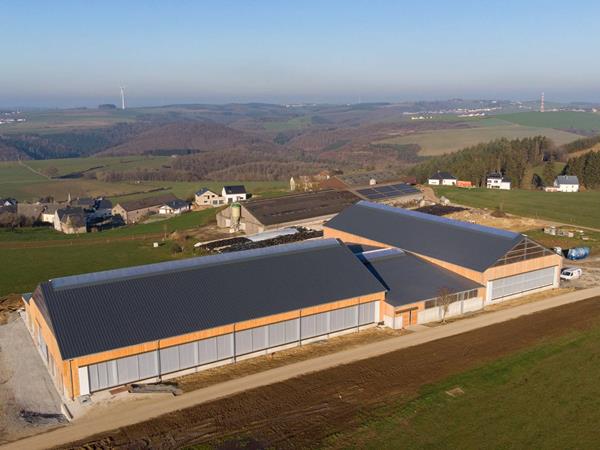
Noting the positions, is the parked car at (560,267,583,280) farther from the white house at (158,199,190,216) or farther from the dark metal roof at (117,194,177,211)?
the dark metal roof at (117,194,177,211)

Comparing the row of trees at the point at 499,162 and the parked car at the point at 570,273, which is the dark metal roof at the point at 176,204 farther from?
the parked car at the point at 570,273

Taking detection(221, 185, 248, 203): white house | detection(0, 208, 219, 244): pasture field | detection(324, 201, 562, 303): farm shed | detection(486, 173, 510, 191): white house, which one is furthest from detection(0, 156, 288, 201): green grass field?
detection(324, 201, 562, 303): farm shed

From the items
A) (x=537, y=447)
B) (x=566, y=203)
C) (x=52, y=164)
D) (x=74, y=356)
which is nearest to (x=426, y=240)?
(x=537, y=447)

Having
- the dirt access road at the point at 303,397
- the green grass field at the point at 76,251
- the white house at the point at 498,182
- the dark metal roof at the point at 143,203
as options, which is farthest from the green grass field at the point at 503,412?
the white house at the point at 498,182

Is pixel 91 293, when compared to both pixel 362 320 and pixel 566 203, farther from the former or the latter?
pixel 566 203

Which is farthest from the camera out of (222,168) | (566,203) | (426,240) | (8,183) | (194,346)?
(222,168)

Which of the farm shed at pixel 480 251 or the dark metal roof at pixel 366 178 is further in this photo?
the dark metal roof at pixel 366 178

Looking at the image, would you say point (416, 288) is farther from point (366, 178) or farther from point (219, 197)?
point (219, 197)
